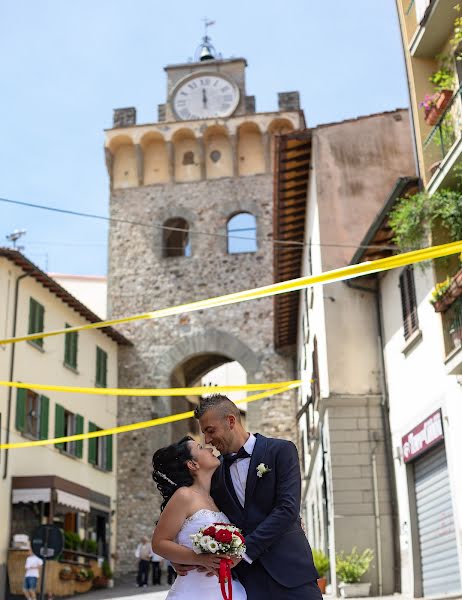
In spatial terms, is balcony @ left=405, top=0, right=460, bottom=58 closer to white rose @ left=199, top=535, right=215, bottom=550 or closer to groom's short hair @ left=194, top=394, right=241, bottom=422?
groom's short hair @ left=194, top=394, right=241, bottom=422

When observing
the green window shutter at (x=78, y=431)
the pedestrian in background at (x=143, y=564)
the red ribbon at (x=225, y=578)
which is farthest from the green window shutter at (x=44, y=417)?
the red ribbon at (x=225, y=578)

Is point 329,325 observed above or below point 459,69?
below

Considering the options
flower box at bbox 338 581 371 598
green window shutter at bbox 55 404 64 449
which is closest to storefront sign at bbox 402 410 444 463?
flower box at bbox 338 581 371 598

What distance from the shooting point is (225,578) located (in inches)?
151

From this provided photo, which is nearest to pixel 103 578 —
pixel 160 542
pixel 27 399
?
pixel 27 399

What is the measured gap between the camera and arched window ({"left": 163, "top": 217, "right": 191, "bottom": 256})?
32.2m

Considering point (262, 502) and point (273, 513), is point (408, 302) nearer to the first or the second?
point (262, 502)

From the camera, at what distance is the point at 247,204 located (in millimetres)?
31734

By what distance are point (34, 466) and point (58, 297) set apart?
5165 millimetres

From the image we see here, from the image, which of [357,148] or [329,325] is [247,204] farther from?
[329,325]

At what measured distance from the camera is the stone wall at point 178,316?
2920 centimetres

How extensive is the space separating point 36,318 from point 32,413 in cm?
251

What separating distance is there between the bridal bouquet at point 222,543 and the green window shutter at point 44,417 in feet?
64.7

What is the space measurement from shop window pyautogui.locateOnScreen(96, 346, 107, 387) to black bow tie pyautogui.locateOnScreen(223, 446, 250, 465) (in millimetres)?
23656
